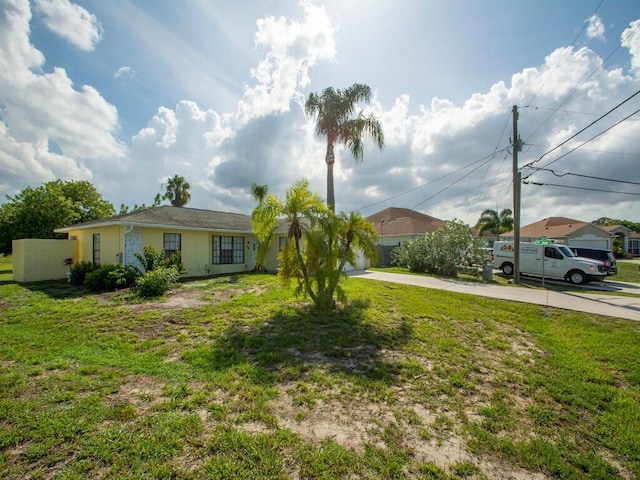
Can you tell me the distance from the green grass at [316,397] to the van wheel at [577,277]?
8339 mm

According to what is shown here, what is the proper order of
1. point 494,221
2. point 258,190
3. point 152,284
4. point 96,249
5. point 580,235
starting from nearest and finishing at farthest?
point 152,284, point 96,249, point 258,190, point 580,235, point 494,221

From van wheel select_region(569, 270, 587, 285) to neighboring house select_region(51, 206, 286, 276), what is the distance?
1466 cm

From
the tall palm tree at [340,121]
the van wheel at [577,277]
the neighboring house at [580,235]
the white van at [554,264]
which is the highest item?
the tall palm tree at [340,121]

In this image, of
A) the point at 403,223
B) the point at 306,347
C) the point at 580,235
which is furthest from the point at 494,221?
the point at 306,347

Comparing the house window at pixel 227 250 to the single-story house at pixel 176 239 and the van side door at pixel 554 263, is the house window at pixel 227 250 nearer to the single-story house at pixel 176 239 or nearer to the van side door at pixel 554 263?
the single-story house at pixel 176 239

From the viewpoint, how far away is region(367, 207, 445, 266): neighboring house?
20859 mm

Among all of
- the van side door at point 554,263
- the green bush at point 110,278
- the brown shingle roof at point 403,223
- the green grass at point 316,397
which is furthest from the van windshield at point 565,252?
the green bush at point 110,278

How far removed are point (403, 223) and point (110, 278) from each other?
2321 cm

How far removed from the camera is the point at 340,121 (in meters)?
15.1

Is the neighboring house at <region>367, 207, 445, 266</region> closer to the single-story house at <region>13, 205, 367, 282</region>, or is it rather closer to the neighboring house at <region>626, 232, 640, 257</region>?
the single-story house at <region>13, 205, 367, 282</region>

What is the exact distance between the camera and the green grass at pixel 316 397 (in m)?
2.32

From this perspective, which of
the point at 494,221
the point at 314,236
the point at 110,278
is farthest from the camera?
the point at 494,221

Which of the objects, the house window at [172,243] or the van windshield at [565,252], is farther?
the van windshield at [565,252]

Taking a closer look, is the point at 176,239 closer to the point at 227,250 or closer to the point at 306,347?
the point at 227,250
